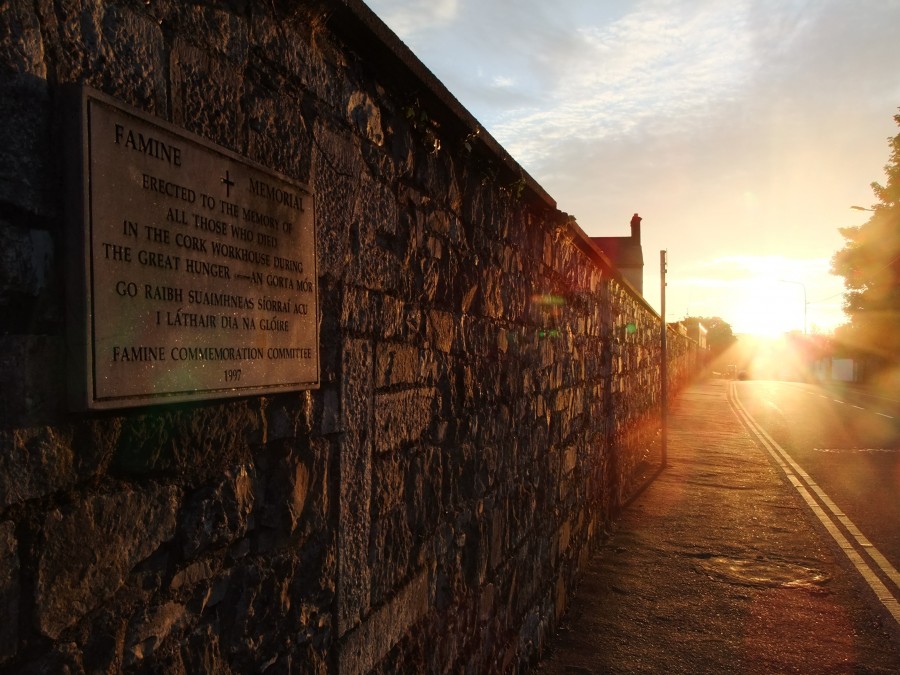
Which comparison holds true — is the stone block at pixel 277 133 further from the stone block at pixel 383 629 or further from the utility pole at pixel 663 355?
the utility pole at pixel 663 355

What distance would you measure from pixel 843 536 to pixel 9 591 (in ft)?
28.1

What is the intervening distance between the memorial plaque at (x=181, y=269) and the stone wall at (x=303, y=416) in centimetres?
6

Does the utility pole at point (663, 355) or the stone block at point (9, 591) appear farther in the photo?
the utility pole at point (663, 355)

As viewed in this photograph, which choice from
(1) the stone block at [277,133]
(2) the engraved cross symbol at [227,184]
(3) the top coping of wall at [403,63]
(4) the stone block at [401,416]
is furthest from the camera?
(4) the stone block at [401,416]

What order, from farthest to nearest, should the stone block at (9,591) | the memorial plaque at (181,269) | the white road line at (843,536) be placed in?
the white road line at (843,536)
the memorial plaque at (181,269)
the stone block at (9,591)

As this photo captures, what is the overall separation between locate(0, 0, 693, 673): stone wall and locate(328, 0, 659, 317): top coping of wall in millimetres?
12

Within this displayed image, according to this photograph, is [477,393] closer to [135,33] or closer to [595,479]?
[135,33]

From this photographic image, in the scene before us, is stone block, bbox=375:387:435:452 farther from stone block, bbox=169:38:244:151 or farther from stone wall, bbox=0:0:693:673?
stone block, bbox=169:38:244:151

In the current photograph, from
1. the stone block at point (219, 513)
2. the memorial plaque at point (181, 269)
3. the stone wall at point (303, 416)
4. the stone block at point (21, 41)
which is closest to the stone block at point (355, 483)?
the stone wall at point (303, 416)

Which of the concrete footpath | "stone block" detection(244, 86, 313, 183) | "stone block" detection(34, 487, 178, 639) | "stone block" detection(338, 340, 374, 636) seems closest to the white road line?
the concrete footpath

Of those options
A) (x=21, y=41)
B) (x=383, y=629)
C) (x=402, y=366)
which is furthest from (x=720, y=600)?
(x=21, y=41)

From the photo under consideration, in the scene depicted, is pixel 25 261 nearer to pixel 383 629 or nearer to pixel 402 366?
pixel 402 366

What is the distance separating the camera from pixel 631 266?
46250 millimetres

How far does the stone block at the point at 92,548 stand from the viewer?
A: 1.43 m
